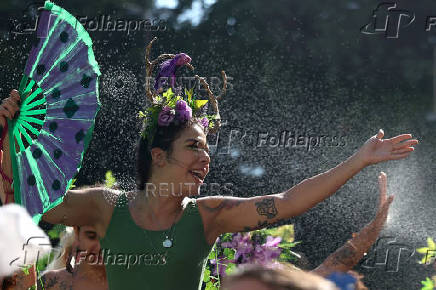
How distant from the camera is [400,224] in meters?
4.93

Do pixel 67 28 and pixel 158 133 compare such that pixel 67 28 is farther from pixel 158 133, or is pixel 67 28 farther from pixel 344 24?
pixel 344 24

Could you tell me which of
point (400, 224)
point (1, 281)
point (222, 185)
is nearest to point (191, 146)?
point (1, 281)

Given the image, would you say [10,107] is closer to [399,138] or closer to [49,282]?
[49,282]

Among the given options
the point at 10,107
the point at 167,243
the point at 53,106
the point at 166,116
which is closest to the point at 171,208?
the point at 167,243

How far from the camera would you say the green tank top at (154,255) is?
314 centimetres

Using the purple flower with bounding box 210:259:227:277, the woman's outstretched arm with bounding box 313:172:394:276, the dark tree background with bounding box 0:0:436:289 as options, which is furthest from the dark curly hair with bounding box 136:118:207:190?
the dark tree background with bounding box 0:0:436:289

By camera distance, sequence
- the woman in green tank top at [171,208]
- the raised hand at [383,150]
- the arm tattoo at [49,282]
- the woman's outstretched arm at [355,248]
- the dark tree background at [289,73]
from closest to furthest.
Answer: the raised hand at [383,150] < the woman in green tank top at [171,208] < the woman's outstretched arm at [355,248] < the arm tattoo at [49,282] < the dark tree background at [289,73]

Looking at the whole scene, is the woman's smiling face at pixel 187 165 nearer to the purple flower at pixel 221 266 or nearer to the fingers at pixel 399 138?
the fingers at pixel 399 138

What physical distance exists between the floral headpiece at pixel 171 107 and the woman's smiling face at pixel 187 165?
0.12 meters

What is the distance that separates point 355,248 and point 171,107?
95 cm

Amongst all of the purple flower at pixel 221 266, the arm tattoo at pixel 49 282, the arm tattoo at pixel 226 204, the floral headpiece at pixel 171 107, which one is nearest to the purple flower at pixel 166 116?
the floral headpiece at pixel 171 107

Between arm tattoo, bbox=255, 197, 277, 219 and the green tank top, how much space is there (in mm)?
251

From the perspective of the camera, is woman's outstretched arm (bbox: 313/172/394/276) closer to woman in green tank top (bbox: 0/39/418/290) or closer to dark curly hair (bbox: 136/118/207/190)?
woman in green tank top (bbox: 0/39/418/290)

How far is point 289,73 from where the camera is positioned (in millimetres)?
7438
